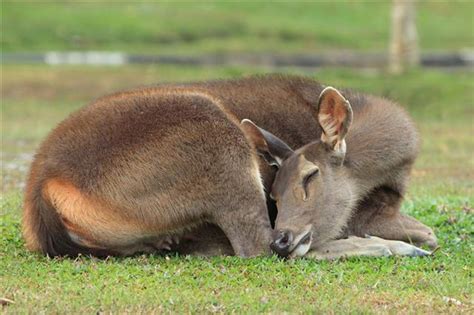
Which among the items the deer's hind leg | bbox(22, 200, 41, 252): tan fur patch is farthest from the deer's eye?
bbox(22, 200, 41, 252): tan fur patch

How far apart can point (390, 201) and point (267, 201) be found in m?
1.12

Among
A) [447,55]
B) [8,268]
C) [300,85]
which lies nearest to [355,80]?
[447,55]

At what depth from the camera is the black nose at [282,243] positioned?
23.0 feet

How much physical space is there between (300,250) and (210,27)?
86.3ft

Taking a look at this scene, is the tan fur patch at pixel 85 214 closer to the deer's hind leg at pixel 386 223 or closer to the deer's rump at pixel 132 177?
the deer's rump at pixel 132 177

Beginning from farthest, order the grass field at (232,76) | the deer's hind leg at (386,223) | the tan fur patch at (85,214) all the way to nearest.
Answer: the deer's hind leg at (386,223) → the tan fur patch at (85,214) → the grass field at (232,76)

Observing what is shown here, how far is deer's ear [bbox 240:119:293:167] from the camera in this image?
7398 mm

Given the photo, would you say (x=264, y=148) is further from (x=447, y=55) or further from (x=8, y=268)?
(x=447, y=55)

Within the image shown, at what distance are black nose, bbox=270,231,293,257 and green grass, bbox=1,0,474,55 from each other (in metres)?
22.4

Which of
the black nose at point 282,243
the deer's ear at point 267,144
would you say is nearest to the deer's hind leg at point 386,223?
→ the deer's ear at point 267,144

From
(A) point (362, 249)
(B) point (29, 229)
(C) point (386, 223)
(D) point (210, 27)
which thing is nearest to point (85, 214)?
(B) point (29, 229)

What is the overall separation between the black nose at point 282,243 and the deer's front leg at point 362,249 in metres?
0.34

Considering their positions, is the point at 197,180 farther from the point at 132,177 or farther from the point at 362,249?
the point at 362,249

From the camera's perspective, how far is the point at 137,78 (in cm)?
2398
